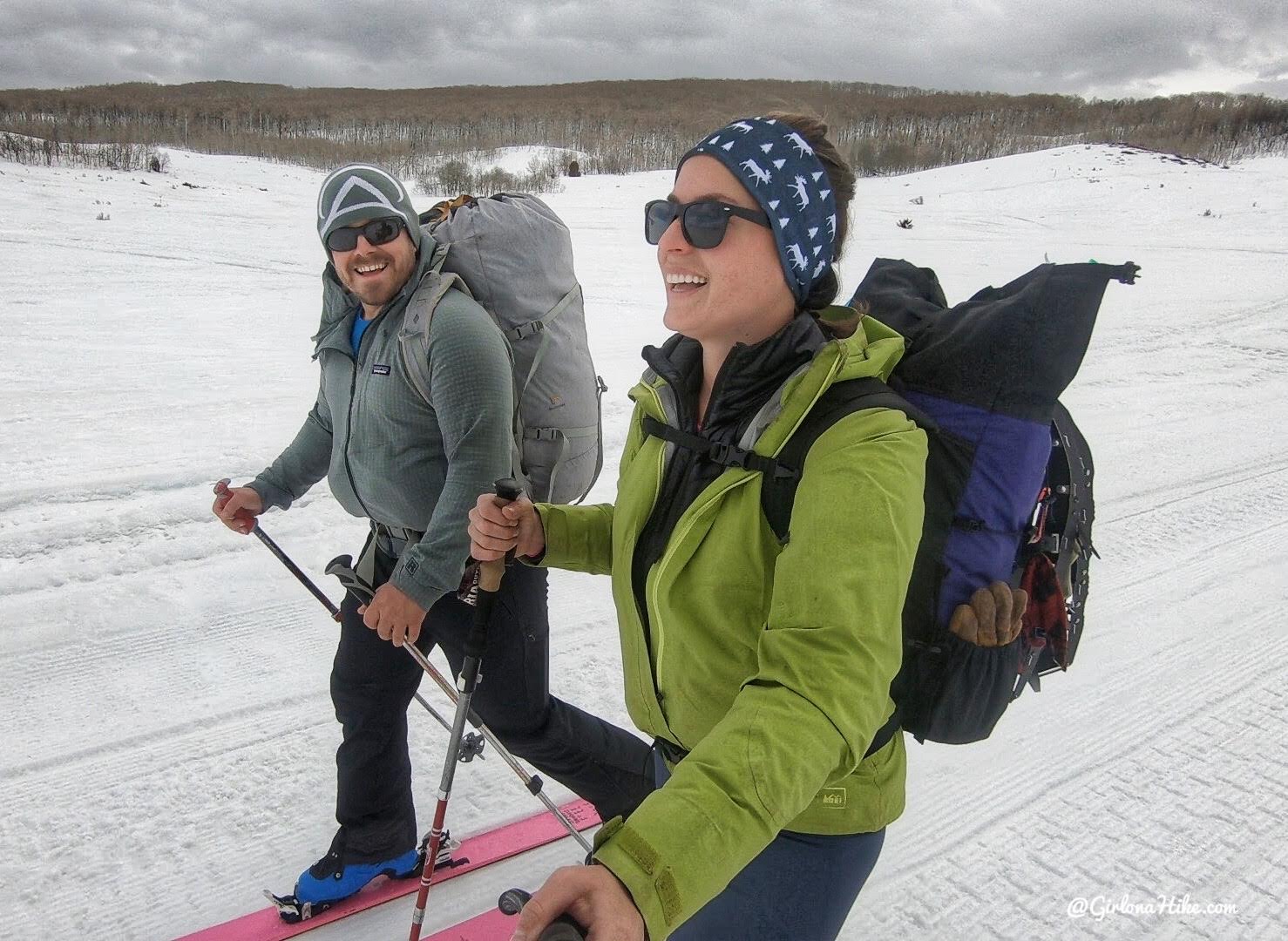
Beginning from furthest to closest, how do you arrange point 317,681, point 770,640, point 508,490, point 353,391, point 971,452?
point 317,681
point 353,391
point 508,490
point 971,452
point 770,640

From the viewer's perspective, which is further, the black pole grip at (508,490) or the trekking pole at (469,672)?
the trekking pole at (469,672)

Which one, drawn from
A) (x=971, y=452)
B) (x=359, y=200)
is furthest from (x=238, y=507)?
(x=971, y=452)

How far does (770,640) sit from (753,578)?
0.16 meters

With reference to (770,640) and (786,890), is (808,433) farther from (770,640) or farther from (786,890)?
(786,890)

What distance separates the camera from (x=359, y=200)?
79.5 inches

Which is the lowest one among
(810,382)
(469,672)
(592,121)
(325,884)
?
(325,884)

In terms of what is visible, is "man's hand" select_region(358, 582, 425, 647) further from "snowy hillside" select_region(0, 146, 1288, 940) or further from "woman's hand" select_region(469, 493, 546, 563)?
"snowy hillside" select_region(0, 146, 1288, 940)

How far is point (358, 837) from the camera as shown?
7.75ft

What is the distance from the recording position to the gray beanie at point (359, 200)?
201cm

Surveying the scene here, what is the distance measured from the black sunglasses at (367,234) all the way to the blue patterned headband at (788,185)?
0.90m

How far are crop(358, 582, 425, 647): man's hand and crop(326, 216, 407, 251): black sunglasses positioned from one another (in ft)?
2.62

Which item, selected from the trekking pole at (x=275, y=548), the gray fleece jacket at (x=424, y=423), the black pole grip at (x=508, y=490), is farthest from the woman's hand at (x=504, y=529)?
the trekking pole at (x=275, y=548)

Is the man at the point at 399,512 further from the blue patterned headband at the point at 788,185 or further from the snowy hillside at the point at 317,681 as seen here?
the blue patterned headband at the point at 788,185

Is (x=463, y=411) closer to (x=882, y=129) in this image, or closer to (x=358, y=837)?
(x=358, y=837)
